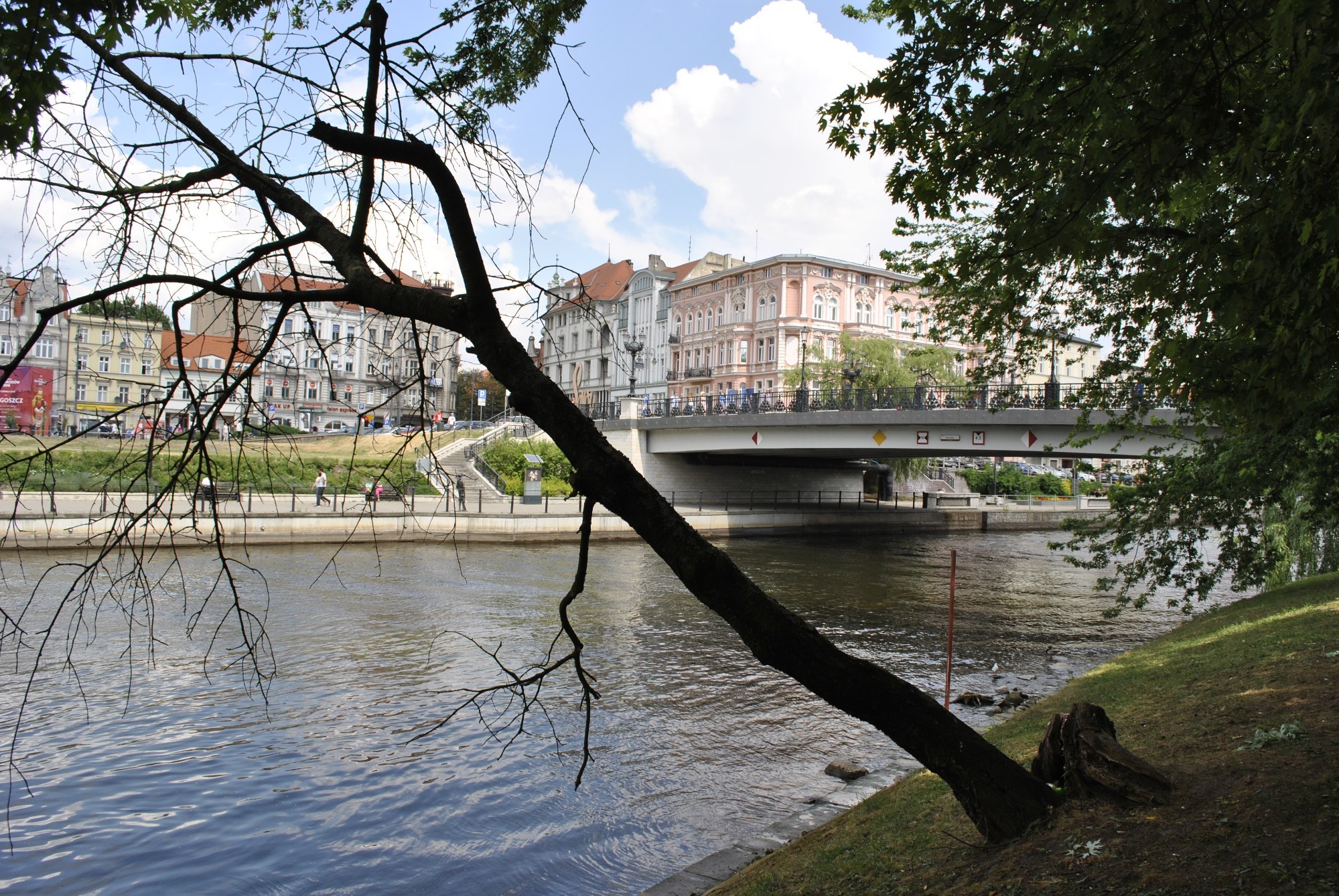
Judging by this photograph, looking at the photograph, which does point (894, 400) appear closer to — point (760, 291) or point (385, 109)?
point (385, 109)

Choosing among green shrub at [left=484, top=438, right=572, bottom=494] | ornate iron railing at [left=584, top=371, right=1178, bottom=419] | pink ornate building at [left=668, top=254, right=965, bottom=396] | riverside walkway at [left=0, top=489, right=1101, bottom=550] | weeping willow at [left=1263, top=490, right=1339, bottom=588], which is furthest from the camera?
pink ornate building at [left=668, top=254, right=965, bottom=396]

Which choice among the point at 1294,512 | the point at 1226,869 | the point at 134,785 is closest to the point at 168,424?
the point at 1226,869

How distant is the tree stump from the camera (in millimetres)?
5242

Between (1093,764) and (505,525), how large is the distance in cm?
2827

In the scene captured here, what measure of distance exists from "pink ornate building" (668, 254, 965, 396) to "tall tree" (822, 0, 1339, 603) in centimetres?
5635

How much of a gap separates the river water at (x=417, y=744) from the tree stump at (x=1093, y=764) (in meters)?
3.23

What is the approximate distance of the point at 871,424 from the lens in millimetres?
34500

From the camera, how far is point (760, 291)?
6881cm

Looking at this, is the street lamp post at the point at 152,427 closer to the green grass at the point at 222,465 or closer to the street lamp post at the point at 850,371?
the green grass at the point at 222,465

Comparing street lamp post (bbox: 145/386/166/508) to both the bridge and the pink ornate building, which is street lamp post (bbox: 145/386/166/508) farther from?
the pink ornate building

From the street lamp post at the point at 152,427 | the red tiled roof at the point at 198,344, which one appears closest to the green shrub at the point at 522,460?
the red tiled roof at the point at 198,344

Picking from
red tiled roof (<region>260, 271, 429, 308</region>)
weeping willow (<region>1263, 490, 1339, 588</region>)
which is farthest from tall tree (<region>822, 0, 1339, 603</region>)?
weeping willow (<region>1263, 490, 1339, 588</region>)

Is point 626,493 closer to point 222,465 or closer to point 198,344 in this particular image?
point 222,465

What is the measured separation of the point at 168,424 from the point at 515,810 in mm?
5738
